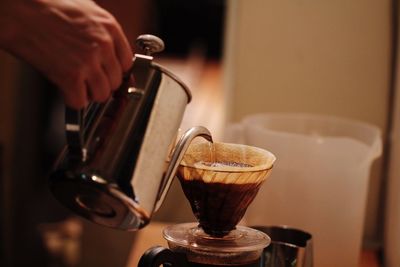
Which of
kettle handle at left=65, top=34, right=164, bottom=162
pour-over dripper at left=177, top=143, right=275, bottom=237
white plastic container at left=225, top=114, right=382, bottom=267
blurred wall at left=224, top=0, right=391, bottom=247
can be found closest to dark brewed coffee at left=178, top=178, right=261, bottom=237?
pour-over dripper at left=177, top=143, right=275, bottom=237

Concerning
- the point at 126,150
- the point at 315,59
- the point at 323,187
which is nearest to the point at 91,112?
the point at 126,150

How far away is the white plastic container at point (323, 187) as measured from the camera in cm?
132

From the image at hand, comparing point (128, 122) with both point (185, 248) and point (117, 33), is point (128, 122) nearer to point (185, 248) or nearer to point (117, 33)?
point (117, 33)

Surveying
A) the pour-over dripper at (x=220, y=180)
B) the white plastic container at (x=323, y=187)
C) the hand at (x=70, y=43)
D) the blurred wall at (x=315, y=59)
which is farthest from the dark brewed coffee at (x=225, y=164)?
the blurred wall at (x=315, y=59)

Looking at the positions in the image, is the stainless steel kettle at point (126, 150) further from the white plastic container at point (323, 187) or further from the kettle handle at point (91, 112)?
the white plastic container at point (323, 187)

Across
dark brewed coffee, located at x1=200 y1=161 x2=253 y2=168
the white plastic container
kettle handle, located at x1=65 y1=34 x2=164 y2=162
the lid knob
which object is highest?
the lid knob

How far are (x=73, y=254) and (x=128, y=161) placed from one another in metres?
2.00

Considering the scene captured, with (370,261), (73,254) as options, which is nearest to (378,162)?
(370,261)

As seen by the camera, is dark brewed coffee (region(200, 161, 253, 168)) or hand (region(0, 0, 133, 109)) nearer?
hand (region(0, 0, 133, 109))

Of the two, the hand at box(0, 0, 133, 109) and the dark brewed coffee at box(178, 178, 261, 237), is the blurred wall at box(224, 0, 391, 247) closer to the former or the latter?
the dark brewed coffee at box(178, 178, 261, 237)

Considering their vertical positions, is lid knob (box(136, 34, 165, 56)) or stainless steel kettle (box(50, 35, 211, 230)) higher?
lid knob (box(136, 34, 165, 56))

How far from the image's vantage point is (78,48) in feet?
2.61

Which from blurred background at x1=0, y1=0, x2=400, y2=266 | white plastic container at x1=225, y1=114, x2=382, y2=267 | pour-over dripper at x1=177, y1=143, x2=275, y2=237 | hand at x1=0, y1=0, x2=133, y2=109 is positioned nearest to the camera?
hand at x1=0, y1=0, x2=133, y2=109

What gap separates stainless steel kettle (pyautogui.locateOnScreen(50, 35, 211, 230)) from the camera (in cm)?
80
